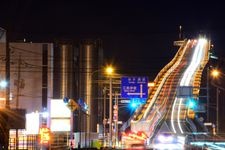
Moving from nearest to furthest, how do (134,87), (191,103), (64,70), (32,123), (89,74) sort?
(32,123), (134,87), (64,70), (89,74), (191,103)

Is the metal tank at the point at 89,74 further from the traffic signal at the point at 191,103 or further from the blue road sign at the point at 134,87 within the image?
the blue road sign at the point at 134,87

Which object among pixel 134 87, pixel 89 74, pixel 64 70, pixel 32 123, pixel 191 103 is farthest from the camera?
pixel 191 103

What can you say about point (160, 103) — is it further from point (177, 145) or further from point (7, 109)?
point (7, 109)

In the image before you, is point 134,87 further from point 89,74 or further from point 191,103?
point 191,103

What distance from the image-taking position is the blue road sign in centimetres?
5850

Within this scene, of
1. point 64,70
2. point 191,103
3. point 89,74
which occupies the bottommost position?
point 191,103

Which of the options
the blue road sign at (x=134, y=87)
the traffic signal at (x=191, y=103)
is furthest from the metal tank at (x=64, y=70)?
the blue road sign at (x=134, y=87)

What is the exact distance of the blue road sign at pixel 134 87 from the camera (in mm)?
58500

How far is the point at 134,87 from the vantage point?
5897 cm

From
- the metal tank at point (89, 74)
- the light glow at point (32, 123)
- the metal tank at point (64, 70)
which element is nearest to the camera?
the light glow at point (32, 123)

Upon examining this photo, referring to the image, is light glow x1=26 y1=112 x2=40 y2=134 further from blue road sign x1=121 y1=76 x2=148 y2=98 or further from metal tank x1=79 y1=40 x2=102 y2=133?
metal tank x1=79 y1=40 x2=102 y2=133

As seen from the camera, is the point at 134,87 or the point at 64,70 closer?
the point at 134,87

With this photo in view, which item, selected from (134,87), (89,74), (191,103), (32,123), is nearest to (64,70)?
(89,74)

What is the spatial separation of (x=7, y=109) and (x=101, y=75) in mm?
55942
